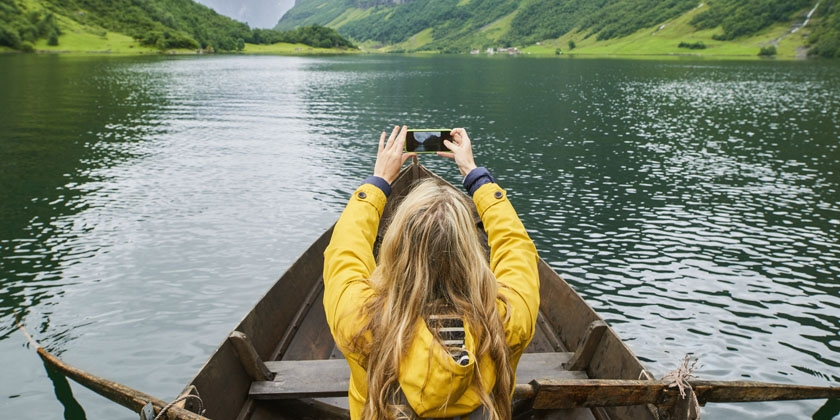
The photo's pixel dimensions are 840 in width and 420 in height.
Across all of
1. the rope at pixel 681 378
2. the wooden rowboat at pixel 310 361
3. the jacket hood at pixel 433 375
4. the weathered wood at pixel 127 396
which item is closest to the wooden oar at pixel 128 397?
the weathered wood at pixel 127 396

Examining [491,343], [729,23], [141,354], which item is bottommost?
[141,354]

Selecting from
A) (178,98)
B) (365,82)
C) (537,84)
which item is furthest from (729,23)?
(178,98)

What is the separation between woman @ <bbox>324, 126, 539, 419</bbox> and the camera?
2572 mm

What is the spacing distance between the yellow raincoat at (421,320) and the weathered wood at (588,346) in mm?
3845

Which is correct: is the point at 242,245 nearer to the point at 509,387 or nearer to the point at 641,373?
the point at 641,373

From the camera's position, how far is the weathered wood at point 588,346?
6574 millimetres

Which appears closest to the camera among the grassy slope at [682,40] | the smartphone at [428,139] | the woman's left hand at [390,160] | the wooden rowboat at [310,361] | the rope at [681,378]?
the woman's left hand at [390,160]

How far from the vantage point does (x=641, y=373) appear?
18.3 feet

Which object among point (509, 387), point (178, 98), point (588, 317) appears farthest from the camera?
point (178, 98)

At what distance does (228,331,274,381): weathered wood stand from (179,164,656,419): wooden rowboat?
0.04 feet

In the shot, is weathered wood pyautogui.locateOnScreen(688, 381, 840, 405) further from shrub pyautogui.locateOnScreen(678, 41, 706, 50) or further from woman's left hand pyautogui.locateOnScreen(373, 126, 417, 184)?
shrub pyautogui.locateOnScreen(678, 41, 706, 50)

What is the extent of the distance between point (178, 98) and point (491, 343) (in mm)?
51908

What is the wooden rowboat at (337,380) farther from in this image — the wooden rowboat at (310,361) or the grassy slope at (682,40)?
the grassy slope at (682,40)

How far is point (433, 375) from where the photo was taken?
253 centimetres
